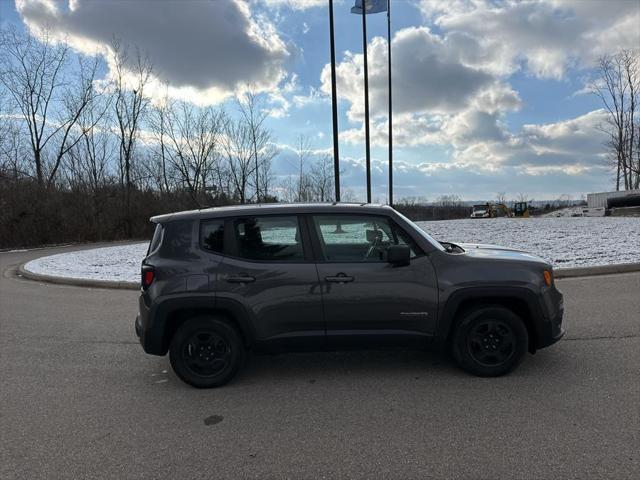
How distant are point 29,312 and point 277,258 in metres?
6.01

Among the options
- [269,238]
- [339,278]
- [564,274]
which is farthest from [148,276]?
[564,274]

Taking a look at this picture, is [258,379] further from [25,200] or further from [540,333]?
[25,200]

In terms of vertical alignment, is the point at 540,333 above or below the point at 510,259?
below

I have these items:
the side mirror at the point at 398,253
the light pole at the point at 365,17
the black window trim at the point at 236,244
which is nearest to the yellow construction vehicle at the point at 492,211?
the light pole at the point at 365,17

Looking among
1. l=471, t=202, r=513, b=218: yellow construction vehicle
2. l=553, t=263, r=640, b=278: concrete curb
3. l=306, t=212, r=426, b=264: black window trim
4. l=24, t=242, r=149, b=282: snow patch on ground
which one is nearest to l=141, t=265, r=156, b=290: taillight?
l=306, t=212, r=426, b=264: black window trim

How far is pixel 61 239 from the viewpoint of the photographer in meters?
27.3

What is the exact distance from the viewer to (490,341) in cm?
419

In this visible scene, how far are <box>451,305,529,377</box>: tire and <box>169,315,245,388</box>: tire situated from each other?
7.05 feet

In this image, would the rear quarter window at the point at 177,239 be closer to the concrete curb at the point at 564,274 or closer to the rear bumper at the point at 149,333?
the rear bumper at the point at 149,333

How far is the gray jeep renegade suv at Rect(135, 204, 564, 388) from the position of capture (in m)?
4.06

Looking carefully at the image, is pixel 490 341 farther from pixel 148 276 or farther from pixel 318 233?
pixel 148 276

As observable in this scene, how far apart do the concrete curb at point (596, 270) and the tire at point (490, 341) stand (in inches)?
237

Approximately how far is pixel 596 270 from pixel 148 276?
30.7ft

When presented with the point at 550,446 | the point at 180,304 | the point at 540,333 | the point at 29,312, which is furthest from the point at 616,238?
the point at 29,312
